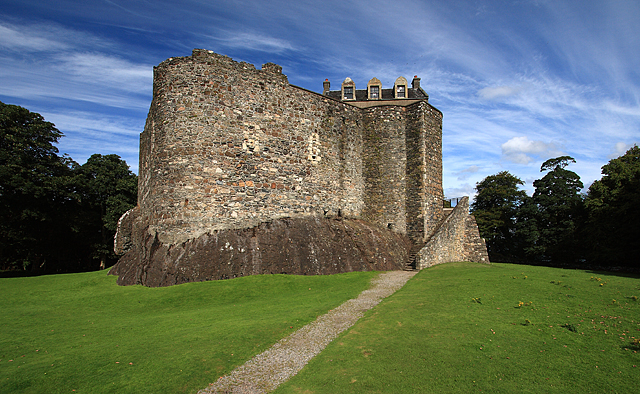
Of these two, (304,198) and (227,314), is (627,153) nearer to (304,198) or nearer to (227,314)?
(304,198)

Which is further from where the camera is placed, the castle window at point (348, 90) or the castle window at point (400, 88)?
the castle window at point (348, 90)

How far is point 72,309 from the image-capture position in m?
12.3

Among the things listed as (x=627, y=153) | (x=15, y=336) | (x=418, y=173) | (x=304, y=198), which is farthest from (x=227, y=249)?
(x=627, y=153)

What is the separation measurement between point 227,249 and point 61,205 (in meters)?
22.0

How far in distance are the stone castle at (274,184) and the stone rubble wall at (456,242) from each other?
90 mm

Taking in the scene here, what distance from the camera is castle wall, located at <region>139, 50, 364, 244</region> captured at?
1678cm

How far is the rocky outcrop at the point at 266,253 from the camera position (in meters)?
15.5

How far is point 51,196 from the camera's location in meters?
27.9


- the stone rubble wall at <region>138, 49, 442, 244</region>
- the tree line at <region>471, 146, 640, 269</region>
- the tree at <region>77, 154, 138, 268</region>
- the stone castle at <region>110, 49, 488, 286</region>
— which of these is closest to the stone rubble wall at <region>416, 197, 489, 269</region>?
the stone castle at <region>110, 49, 488, 286</region>

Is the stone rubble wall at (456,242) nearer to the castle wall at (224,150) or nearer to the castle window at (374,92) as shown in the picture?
the castle wall at (224,150)

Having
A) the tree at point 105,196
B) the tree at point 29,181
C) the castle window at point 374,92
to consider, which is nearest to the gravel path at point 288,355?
the tree at point 29,181

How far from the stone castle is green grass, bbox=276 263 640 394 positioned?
8.43 meters

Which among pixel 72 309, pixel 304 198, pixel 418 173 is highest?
pixel 418 173

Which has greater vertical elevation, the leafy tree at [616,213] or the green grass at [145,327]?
the leafy tree at [616,213]
